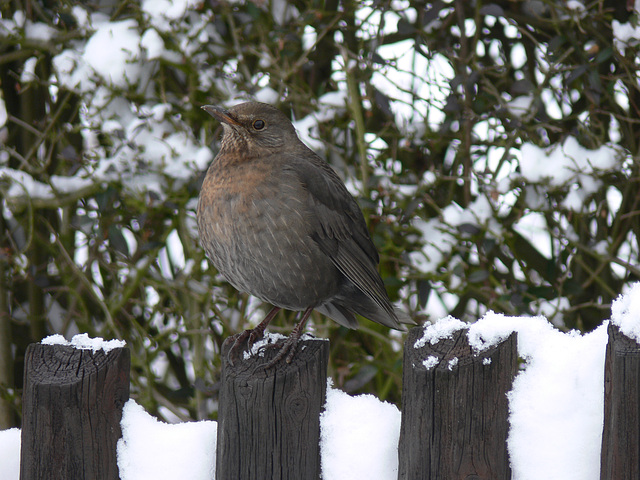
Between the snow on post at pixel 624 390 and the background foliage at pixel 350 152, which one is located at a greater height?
the background foliage at pixel 350 152

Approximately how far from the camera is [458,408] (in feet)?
5.70

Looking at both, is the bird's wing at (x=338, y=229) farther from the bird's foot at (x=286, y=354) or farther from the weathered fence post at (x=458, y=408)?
the weathered fence post at (x=458, y=408)

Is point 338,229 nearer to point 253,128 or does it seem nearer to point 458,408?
point 253,128

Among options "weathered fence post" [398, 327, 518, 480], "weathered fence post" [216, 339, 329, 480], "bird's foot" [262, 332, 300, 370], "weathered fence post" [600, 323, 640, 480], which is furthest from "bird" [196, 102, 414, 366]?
"weathered fence post" [600, 323, 640, 480]

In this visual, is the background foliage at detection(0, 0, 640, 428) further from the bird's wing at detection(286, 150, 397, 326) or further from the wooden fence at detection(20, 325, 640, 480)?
the wooden fence at detection(20, 325, 640, 480)

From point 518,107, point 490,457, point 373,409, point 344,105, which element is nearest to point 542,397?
point 490,457

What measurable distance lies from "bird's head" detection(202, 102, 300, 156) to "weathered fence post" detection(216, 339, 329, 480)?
45.7 inches

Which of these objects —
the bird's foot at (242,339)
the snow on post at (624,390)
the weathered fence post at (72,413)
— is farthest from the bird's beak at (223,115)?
the snow on post at (624,390)

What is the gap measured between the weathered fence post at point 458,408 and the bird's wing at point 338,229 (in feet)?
3.42

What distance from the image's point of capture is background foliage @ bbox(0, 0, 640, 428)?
336cm

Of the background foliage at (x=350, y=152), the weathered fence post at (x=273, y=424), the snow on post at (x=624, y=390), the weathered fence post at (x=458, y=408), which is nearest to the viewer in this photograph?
the snow on post at (x=624, y=390)

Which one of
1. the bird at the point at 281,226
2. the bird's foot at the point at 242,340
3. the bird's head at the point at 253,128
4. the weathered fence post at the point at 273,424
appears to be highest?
the bird's head at the point at 253,128

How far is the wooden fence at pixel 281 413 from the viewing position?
1734 mm

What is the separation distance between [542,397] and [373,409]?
403 millimetres
